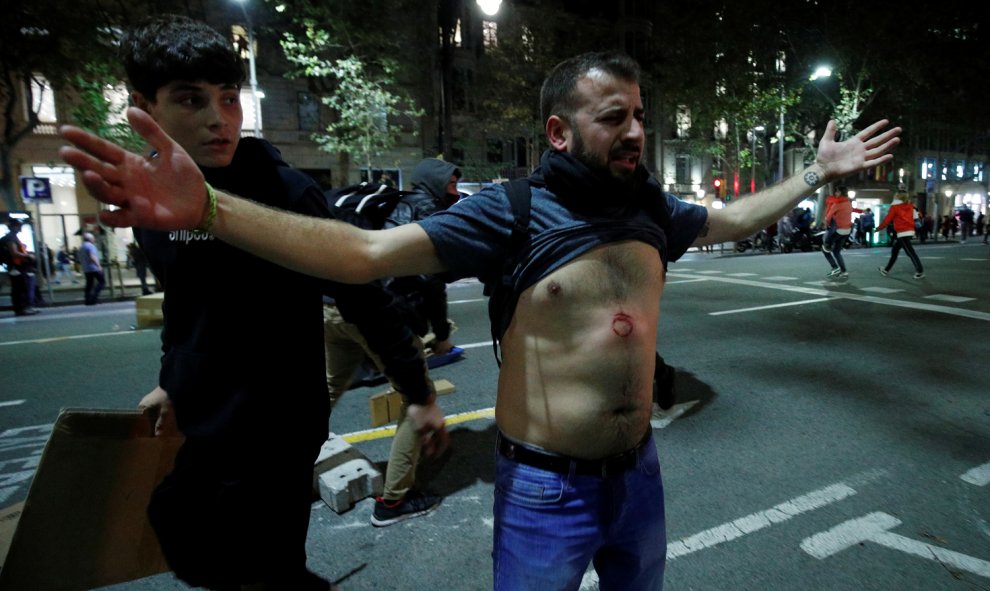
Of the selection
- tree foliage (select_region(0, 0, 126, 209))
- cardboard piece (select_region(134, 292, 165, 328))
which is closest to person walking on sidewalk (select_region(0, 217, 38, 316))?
cardboard piece (select_region(134, 292, 165, 328))

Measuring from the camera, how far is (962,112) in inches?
1096

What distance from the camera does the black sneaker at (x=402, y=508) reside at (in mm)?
3123

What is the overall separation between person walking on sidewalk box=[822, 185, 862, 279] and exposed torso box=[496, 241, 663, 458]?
1225 cm

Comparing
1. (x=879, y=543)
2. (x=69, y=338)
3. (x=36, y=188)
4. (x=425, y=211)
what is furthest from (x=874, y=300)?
(x=36, y=188)

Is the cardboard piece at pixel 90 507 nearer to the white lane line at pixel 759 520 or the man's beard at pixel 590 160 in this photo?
the man's beard at pixel 590 160

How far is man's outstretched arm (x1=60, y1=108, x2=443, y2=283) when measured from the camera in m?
1.12

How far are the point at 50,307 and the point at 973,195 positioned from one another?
68.8 metres

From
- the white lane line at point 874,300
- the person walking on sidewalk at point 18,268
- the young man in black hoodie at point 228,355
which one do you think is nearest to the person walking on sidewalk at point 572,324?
the young man in black hoodie at point 228,355

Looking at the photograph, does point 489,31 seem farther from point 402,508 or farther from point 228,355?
point 228,355

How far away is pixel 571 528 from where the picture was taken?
5.01 ft

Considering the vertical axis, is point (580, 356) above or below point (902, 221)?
below

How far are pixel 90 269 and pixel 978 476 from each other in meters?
15.4

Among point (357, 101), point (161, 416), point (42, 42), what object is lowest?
point (161, 416)

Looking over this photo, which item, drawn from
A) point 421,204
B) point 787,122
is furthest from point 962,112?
point 421,204
